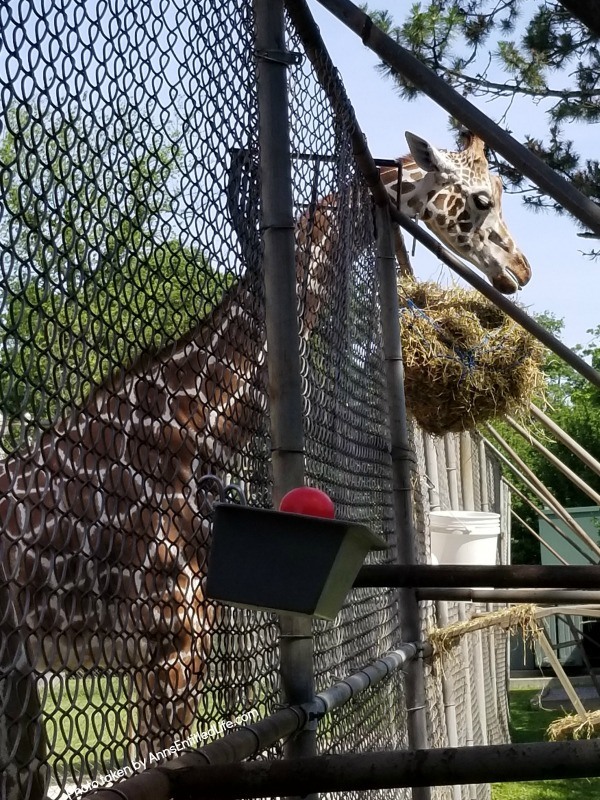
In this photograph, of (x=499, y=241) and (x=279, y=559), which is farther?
(x=499, y=241)

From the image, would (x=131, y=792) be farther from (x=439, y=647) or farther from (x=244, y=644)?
(x=439, y=647)

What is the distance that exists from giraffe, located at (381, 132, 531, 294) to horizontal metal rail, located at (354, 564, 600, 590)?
4.61 metres

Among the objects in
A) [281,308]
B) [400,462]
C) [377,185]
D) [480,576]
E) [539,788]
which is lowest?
[539,788]

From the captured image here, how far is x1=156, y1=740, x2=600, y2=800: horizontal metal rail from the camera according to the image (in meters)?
1.31

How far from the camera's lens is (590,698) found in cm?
1622

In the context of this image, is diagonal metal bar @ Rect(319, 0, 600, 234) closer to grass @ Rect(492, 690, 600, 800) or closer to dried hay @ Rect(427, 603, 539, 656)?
dried hay @ Rect(427, 603, 539, 656)

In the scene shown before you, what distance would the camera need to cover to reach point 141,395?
1.92 meters

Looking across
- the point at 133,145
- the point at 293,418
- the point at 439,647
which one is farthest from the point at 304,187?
the point at 439,647

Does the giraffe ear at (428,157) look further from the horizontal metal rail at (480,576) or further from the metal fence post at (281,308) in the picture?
the horizontal metal rail at (480,576)

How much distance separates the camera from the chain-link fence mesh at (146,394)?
1.23 metres

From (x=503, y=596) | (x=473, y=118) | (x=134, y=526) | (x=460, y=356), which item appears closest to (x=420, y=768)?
(x=134, y=526)

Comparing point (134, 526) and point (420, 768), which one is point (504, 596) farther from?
point (420, 768)

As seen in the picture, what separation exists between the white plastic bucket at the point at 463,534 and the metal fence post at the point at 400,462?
277 cm

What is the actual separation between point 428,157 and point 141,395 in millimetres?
5003
